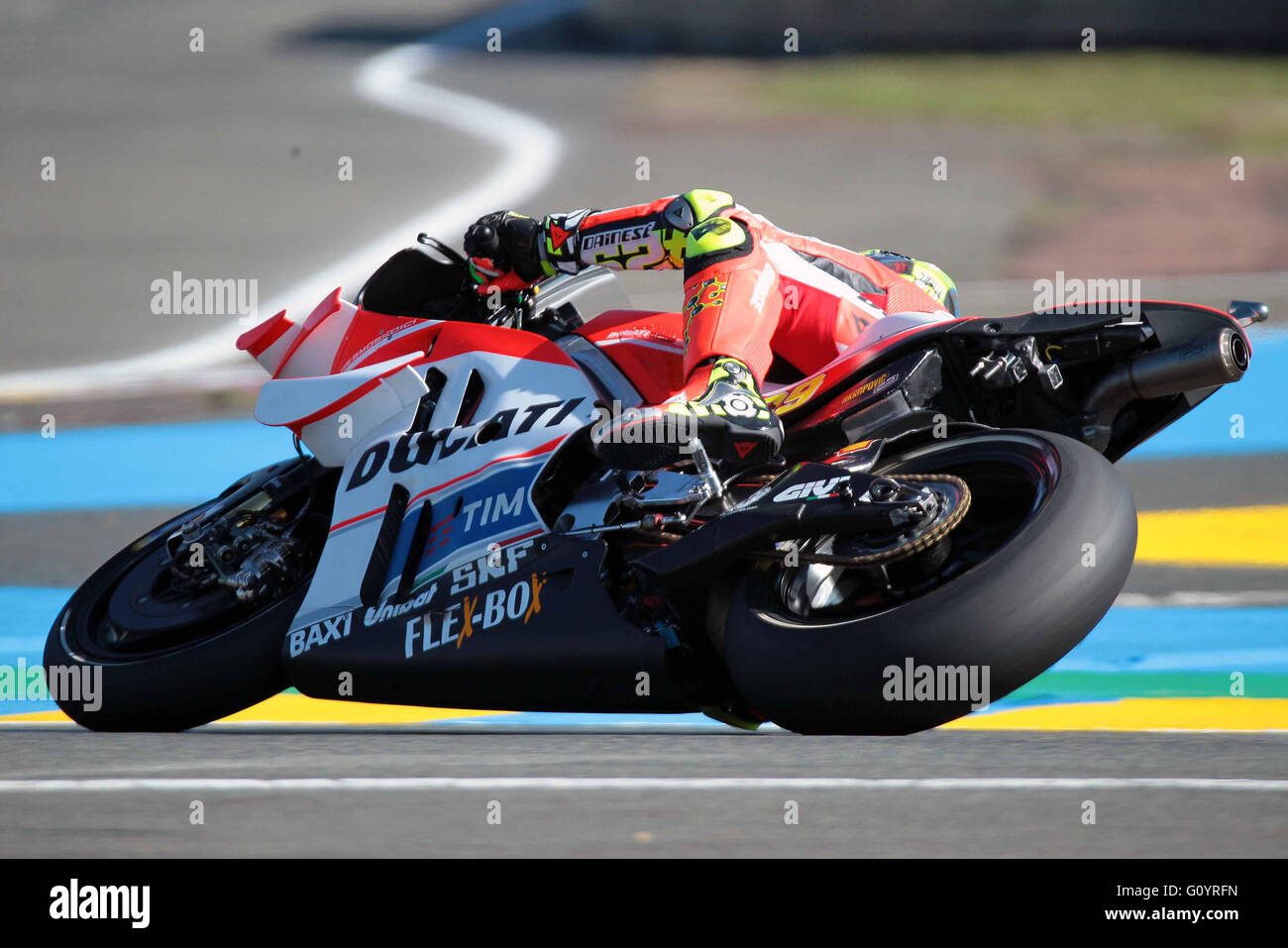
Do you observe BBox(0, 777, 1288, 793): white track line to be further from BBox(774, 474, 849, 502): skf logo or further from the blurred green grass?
the blurred green grass

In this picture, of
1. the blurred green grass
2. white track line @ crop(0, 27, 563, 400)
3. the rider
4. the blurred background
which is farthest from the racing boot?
the blurred green grass

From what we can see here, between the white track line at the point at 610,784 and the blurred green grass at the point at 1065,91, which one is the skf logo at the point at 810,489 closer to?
the white track line at the point at 610,784

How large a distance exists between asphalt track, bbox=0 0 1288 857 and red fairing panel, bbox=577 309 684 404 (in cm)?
86

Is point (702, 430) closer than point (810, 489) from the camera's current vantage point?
No

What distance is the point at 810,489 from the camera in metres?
3.75

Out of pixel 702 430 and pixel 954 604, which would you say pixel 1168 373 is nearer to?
pixel 954 604

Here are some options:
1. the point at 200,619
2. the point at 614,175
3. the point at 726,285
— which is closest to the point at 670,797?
the point at 726,285

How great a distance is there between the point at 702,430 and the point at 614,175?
39.0 ft

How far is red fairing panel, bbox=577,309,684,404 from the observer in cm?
452

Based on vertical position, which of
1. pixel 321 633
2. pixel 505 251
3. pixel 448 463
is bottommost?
pixel 321 633

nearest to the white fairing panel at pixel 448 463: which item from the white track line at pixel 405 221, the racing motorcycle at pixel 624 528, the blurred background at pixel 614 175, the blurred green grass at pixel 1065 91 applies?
the racing motorcycle at pixel 624 528
